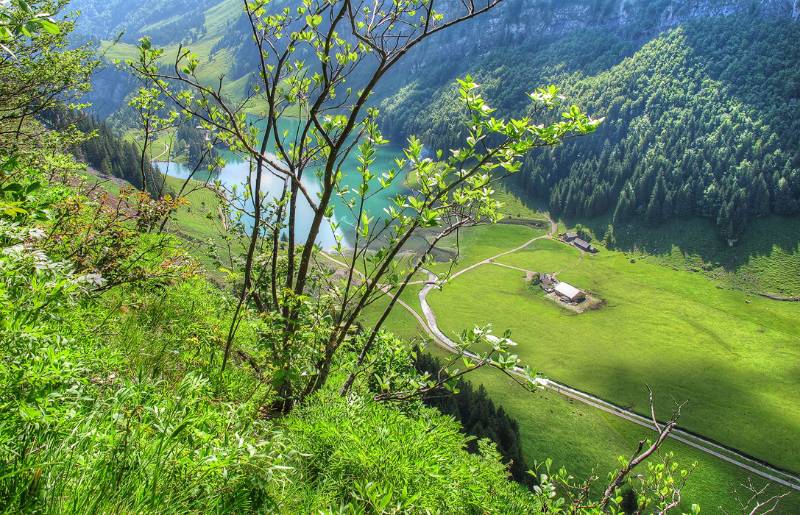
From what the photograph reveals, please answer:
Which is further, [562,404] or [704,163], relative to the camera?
[704,163]

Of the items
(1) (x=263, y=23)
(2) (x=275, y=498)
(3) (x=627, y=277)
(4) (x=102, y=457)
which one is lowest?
(3) (x=627, y=277)

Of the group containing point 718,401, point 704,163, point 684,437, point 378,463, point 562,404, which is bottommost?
point 718,401

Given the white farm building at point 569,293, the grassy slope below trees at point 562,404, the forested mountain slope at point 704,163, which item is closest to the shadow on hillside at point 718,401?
the grassy slope below trees at point 562,404

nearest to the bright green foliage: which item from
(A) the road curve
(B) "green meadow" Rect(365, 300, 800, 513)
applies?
(A) the road curve

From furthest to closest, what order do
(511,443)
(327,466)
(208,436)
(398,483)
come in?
(511,443)
(327,466)
(398,483)
(208,436)

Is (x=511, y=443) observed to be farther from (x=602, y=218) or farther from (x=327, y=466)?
(x=602, y=218)

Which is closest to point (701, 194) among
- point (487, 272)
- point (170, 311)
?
point (487, 272)

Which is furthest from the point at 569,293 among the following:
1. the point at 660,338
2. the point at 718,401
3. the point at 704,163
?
the point at 704,163

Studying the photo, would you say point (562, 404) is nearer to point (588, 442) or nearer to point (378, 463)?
point (588, 442)

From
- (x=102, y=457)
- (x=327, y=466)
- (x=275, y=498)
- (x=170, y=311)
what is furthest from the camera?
(x=170, y=311)

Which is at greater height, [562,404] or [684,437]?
[562,404]

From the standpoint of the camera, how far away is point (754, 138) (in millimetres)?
170625

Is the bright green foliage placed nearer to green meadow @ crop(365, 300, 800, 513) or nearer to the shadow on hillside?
green meadow @ crop(365, 300, 800, 513)

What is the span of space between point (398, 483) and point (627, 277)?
466 ft
